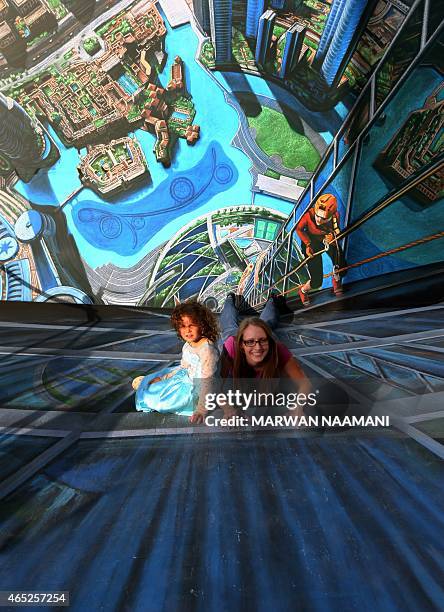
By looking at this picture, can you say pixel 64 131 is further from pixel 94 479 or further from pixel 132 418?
pixel 94 479

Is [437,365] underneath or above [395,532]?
above

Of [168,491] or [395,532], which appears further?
[168,491]

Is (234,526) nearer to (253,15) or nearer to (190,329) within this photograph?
(190,329)

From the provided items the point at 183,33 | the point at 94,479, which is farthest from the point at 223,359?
the point at 183,33

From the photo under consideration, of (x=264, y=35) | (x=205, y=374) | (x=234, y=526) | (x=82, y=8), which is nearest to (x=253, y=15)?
(x=264, y=35)

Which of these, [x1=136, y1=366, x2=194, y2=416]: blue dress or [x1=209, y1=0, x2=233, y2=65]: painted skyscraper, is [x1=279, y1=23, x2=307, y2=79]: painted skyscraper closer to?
[x1=209, y1=0, x2=233, y2=65]: painted skyscraper

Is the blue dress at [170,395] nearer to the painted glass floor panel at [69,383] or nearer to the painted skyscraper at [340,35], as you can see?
the painted glass floor panel at [69,383]

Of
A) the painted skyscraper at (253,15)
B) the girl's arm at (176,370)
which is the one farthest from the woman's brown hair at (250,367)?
the painted skyscraper at (253,15)
